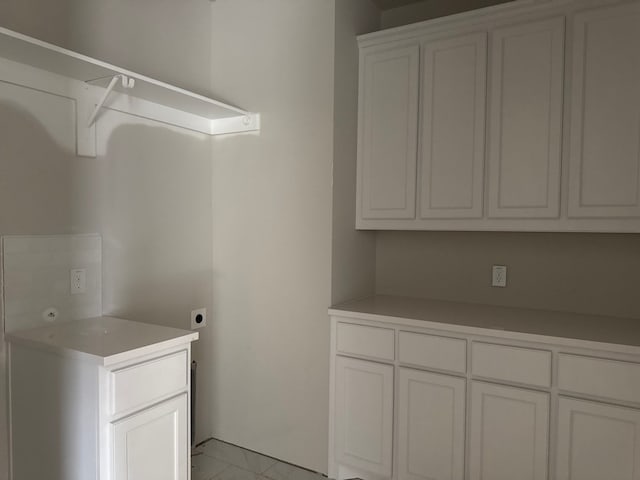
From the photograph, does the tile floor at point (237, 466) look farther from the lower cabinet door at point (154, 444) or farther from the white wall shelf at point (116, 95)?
the white wall shelf at point (116, 95)

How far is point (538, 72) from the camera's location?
82.0 inches

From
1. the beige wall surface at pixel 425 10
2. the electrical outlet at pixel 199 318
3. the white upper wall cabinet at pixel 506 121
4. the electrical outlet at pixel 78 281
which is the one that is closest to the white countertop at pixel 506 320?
the white upper wall cabinet at pixel 506 121

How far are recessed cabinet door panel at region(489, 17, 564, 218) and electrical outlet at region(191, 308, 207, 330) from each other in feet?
Result: 5.74

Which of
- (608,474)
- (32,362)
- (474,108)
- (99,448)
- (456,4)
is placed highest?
(456,4)

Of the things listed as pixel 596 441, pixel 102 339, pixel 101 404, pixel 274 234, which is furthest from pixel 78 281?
pixel 596 441

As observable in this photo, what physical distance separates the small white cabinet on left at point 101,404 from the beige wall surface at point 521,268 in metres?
1.44

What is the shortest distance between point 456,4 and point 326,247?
161 centimetres

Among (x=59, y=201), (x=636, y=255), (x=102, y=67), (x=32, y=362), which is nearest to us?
(x=32, y=362)

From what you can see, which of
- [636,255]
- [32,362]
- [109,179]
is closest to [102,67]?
[109,179]

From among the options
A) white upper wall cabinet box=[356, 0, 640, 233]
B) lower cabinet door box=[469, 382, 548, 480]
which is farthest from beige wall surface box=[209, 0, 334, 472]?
lower cabinet door box=[469, 382, 548, 480]

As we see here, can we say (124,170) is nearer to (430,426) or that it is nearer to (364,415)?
(364,415)

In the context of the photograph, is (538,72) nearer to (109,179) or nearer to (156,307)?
(109,179)

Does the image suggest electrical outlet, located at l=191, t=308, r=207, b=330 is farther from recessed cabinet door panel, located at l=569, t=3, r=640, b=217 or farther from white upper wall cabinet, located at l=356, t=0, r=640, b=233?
recessed cabinet door panel, located at l=569, t=3, r=640, b=217

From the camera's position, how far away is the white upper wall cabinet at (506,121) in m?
1.94
